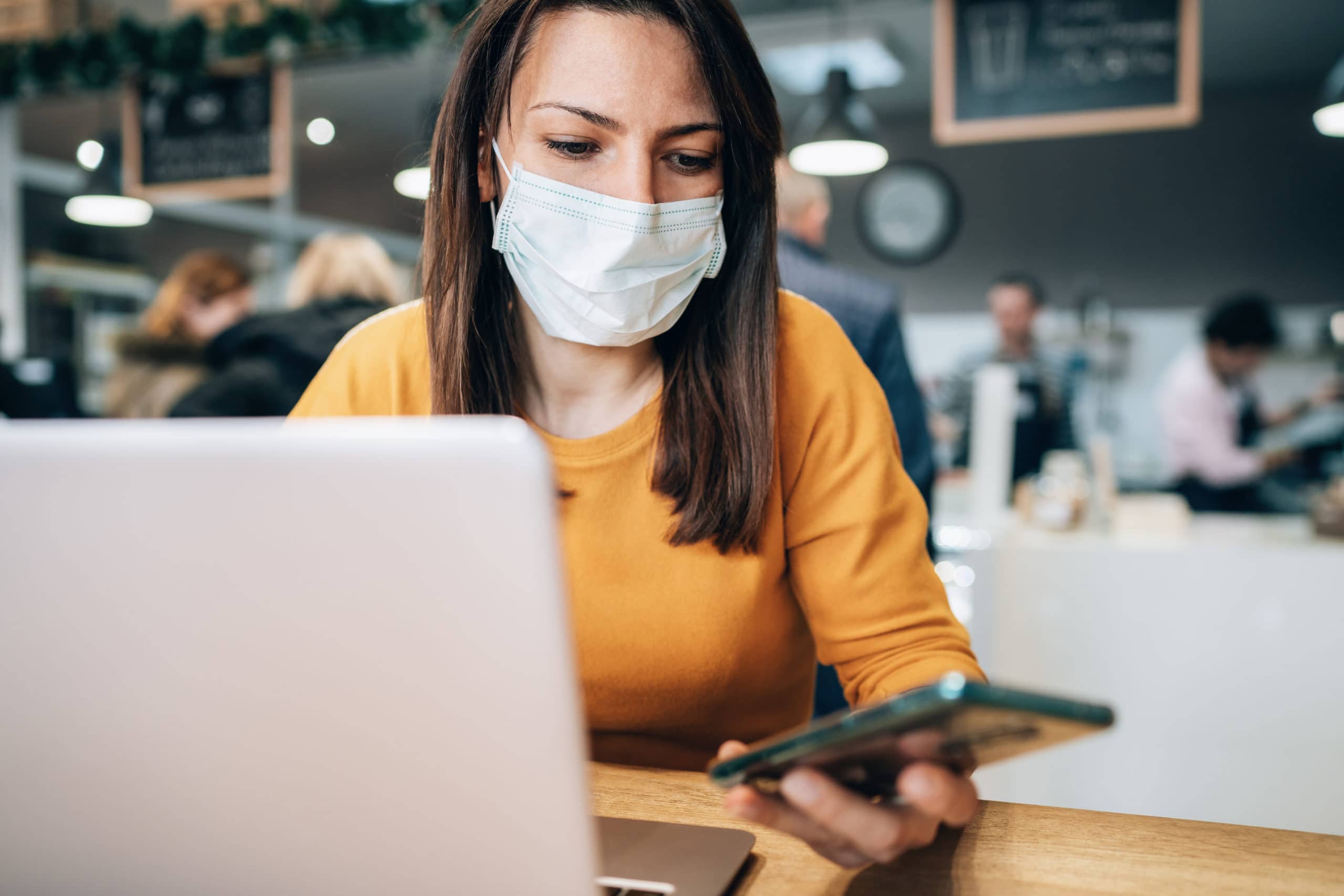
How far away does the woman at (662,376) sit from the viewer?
965 millimetres

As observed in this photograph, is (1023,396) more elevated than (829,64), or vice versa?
(829,64)

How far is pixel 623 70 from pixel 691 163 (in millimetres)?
A: 117

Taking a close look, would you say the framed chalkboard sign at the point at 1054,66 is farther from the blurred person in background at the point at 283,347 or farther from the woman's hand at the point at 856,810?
the woman's hand at the point at 856,810

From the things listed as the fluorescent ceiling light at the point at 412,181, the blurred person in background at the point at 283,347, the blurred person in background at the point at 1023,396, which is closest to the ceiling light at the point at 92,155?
the fluorescent ceiling light at the point at 412,181

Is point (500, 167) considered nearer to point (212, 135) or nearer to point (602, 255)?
point (602, 255)

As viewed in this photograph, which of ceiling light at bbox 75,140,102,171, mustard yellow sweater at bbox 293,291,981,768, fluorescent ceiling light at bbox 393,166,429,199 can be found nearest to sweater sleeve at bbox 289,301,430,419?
mustard yellow sweater at bbox 293,291,981,768

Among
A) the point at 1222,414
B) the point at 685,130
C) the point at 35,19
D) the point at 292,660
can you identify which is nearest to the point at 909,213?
the point at 1222,414

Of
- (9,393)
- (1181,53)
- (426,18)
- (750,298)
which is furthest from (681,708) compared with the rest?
(9,393)

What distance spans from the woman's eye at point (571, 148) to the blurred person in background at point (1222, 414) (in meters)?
4.20

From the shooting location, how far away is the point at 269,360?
89.4 inches

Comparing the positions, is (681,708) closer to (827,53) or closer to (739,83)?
(739,83)

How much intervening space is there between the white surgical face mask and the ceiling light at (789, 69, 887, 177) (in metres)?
2.68

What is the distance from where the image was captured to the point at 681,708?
105cm

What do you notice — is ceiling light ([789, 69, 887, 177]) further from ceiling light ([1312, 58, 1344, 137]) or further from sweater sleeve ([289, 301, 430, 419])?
sweater sleeve ([289, 301, 430, 419])
